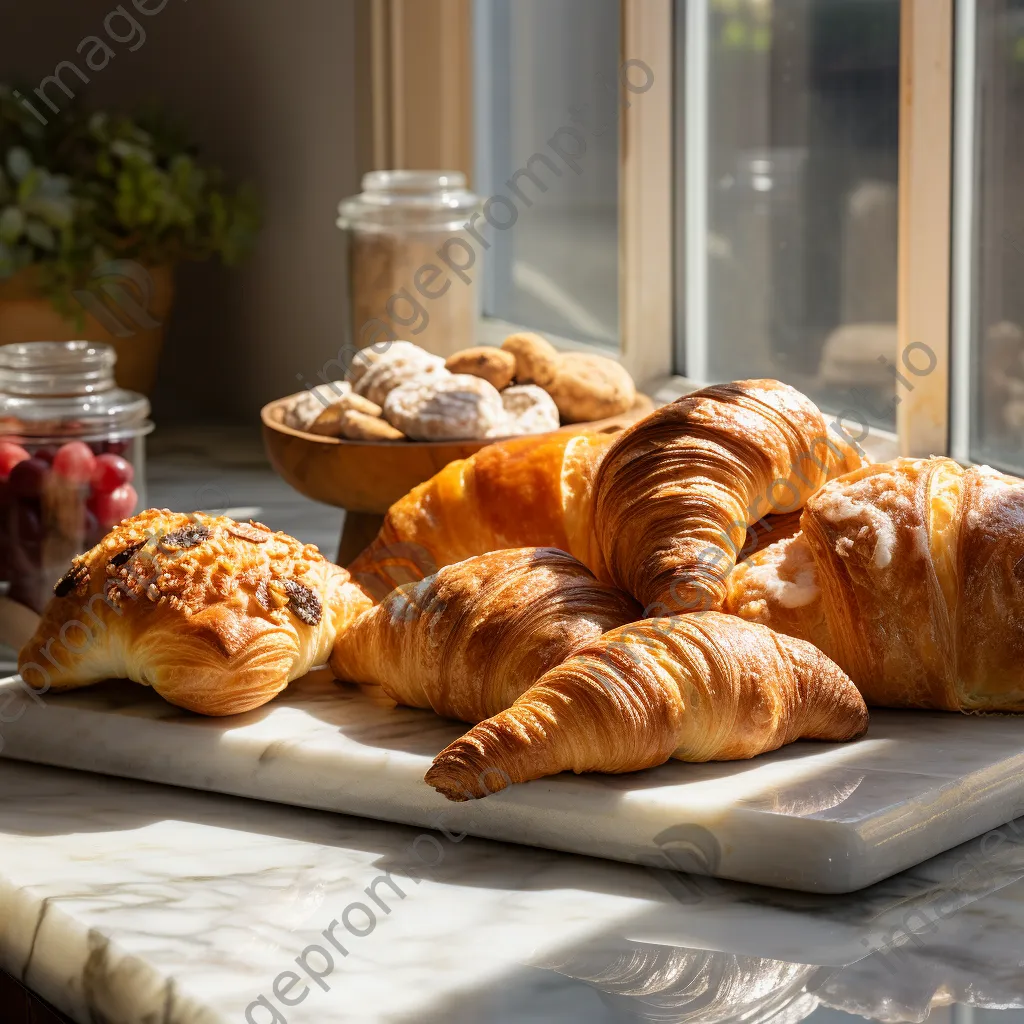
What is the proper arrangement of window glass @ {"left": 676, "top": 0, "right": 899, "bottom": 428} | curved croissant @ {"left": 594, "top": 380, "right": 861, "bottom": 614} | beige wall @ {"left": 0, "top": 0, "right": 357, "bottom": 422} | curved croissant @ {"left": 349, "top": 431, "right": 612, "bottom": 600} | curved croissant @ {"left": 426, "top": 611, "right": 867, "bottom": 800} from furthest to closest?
beige wall @ {"left": 0, "top": 0, "right": 357, "bottom": 422} < window glass @ {"left": 676, "top": 0, "right": 899, "bottom": 428} < curved croissant @ {"left": 349, "top": 431, "right": 612, "bottom": 600} < curved croissant @ {"left": 594, "top": 380, "right": 861, "bottom": 614} < curved croissant @ {"left": 426, "top": 611, "right": 867, "bottom": 800}

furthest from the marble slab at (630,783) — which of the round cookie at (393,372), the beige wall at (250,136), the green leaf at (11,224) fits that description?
the beige wall at (250,136)

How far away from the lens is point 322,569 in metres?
0.90

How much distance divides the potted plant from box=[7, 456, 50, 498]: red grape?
74 centimetres

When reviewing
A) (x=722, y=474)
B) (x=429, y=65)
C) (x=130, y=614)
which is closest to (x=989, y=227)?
(x=722, y=474)

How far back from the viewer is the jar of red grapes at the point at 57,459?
113cm

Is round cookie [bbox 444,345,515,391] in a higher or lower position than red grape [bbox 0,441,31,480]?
higher

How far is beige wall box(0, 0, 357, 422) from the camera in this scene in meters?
2.11

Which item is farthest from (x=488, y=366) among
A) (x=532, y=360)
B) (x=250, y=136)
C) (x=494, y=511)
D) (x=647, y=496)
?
(x=250, y=136)

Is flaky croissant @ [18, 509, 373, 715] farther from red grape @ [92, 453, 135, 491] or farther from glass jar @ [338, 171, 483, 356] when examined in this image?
glass jar @ [338, 171, 483, 356]

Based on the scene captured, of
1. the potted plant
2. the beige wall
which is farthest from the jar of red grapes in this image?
the beige wall

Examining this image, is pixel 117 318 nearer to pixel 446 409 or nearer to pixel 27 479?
pixel 27 479

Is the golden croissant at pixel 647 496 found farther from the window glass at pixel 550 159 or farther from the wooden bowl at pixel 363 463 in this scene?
the window glass at pixel 550 159

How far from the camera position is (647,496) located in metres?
0.82

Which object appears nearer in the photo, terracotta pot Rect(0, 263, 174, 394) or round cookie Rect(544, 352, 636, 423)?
round cookie Rect(544, 352, 636, 423)
